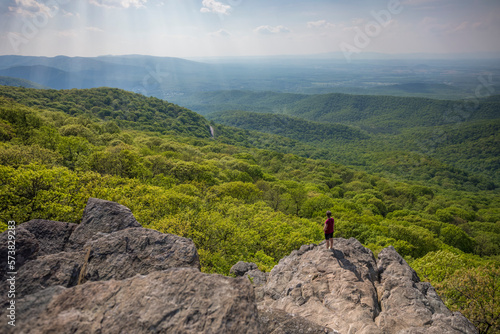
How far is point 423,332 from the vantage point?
528 inches

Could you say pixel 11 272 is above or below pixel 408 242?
above

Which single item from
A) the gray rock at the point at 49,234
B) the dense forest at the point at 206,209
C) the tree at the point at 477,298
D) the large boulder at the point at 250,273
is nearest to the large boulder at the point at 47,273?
the gray rock at the point at 49,234

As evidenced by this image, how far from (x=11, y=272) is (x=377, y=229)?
2601 inches

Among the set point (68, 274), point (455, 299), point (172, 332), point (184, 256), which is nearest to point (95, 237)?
point (68, 274)

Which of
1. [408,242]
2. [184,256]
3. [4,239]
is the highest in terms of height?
[4,239]

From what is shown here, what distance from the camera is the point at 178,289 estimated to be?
10.0 meters

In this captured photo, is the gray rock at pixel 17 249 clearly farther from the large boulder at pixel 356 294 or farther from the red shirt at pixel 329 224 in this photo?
the red shirt at pixel 329 224

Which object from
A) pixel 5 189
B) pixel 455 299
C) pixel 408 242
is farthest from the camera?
pixel 408 242

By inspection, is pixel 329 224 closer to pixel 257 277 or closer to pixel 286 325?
pixel 257 277

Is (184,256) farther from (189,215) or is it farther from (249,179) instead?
(249,179)

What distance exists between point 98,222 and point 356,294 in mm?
19715

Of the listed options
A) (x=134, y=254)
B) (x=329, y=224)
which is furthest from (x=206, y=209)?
(x=134, y=254)

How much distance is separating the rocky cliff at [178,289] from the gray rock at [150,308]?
36 millimetres

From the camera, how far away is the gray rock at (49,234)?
1558 cm
